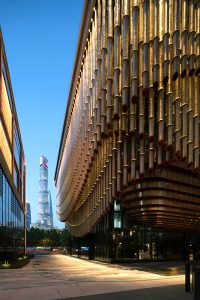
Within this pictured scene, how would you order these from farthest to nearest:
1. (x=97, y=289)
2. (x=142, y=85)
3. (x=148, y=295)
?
1. (x=97, y=289)
2. (x=142, y=85)
3. (x=148, y=295)

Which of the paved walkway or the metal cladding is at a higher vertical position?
the metal cladding

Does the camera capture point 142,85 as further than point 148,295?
Yes

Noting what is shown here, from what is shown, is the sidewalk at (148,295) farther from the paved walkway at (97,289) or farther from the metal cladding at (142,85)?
the metal cladding at (142,85)

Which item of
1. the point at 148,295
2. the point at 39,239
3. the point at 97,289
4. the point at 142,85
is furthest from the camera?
the point at 39,239

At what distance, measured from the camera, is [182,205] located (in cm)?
3406

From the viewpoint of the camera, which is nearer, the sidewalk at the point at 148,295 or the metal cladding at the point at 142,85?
the sidewalk at the point at 148,295

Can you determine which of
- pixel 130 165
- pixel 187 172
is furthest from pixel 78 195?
pixel 130 165

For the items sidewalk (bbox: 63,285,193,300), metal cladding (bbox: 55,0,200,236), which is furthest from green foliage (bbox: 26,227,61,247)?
sidewalk (bbox: 63,285,193,300)

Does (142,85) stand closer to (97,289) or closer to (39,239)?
(97,289)

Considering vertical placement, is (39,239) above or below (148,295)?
below

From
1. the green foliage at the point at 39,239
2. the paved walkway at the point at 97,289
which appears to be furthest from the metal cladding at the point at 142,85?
the green foliage at the point at 39,239

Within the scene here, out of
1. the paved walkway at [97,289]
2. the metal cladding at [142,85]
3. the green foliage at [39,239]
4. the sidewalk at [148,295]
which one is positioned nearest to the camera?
the sidewalk at [148,295]

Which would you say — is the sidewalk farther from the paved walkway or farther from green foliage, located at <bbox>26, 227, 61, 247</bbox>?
green foliage, located at <bbox>26, 227, 61, 247</bbox>

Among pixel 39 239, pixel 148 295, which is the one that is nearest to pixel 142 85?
pixel 148 295
